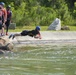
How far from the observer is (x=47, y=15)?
30156 millimetres

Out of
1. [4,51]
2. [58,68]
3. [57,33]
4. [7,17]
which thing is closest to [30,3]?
[57,33]

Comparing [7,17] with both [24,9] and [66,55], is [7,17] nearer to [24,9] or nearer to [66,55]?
[66,55]

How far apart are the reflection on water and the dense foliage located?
12068 mm

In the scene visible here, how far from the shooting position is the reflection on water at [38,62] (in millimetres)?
10258

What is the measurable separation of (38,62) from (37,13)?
17965mm

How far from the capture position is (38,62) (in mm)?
12156


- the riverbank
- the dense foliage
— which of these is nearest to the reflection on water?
the riverbank

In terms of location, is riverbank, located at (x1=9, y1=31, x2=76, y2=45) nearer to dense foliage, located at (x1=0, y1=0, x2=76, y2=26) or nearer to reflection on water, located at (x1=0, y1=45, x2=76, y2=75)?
reflection on water, located at (x1=0, y1=45, x2=76, y2=75)

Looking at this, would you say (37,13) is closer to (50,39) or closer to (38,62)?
(50,39)

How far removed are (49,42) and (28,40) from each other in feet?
3.49

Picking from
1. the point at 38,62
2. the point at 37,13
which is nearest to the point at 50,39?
the point at 38,62

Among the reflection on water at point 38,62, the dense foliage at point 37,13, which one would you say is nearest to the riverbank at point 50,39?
the reflection on water at point 38,62

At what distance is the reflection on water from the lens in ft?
33.7

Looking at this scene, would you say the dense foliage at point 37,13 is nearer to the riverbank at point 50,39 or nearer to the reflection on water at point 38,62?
the riverbank at point 50,39
